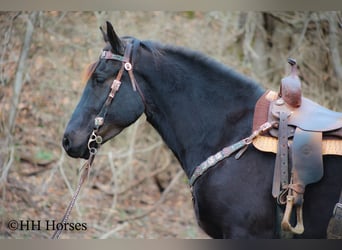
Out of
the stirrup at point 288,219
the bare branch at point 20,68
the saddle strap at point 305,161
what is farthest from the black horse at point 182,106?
the bare branch at point 20,68

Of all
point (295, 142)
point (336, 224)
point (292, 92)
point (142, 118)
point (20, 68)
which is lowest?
point (336, 224)

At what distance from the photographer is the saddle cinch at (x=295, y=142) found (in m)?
2.36

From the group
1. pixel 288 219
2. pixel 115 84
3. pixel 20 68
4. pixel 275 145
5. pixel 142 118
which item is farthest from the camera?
pixel 142 118

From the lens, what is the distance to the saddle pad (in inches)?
94.3

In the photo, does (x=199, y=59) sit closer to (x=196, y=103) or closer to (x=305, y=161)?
(x=196, y=103)

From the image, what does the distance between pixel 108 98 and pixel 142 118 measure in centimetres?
339

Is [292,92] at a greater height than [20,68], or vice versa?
[20,68]

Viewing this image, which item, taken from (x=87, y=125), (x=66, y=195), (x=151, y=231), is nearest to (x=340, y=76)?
(x=151, y=231)

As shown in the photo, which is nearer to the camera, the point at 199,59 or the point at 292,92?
the point at 292,92

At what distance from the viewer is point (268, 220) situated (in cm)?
244

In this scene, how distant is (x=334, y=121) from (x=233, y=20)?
4.03m

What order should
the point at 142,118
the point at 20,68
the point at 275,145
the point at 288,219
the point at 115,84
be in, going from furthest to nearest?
the point at 142,118, the point at 20,68, the point at 115,84, the point at 275,145, the point at 288,219

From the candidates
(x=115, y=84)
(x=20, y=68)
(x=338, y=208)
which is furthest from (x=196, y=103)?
(x=20, y=68)

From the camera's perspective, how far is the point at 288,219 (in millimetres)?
2338
